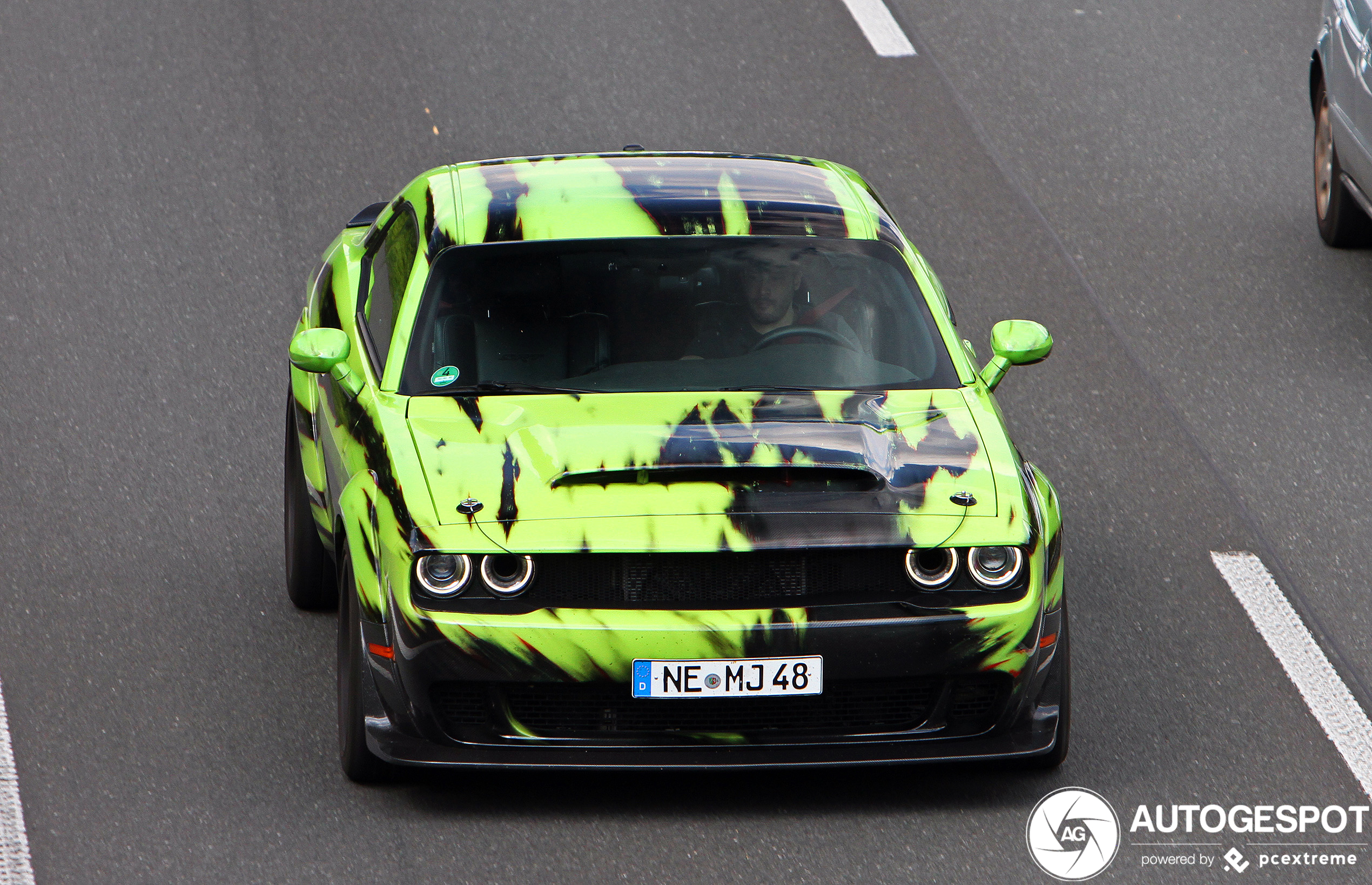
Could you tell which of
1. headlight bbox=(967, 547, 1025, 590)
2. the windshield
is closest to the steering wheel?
the windshield

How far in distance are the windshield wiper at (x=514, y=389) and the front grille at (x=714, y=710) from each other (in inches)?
43.3

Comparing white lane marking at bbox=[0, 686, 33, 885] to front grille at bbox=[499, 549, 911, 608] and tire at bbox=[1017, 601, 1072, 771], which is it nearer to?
front grille at bbox=[499, 549, 911, 608]

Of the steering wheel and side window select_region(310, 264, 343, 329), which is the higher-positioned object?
the steering wheel

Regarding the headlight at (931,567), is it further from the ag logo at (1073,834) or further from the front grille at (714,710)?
the ag logo at (1073,834)

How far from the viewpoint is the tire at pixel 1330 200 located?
12297mm

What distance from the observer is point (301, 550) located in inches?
314

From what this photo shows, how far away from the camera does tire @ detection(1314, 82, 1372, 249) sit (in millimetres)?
12297

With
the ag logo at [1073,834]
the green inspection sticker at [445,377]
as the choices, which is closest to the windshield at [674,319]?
the green inspection sticker at [445,377]

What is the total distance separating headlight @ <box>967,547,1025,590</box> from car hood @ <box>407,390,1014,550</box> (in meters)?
0.11

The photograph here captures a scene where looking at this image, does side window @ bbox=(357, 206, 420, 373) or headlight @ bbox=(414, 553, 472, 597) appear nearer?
headlight @ bbox=(414, 553, 472, 597)

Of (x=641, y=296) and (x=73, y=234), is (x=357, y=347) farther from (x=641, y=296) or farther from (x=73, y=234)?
(x=73, y=234)

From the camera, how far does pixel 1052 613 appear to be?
6.38 m

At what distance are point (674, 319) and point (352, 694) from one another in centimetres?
164

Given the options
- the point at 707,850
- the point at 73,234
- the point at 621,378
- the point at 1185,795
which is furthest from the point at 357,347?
the point at 73,234
